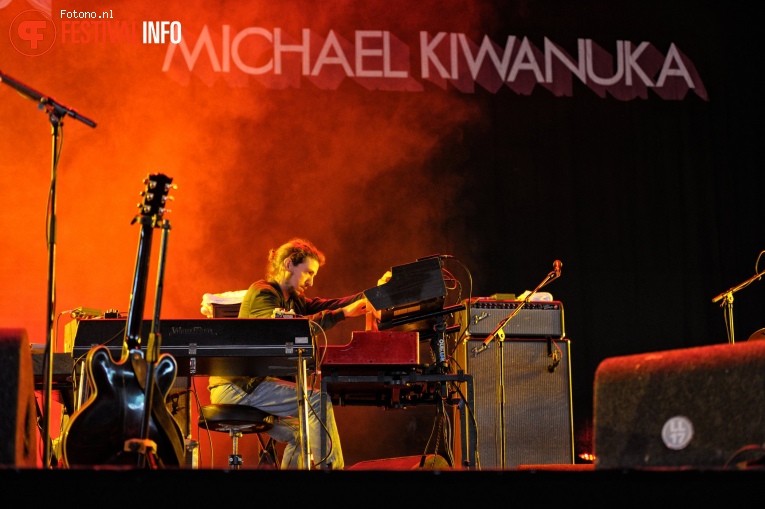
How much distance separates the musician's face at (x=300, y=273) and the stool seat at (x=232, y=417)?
0.83 meters

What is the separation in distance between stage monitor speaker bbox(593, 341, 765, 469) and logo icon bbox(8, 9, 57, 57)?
19.2 ft

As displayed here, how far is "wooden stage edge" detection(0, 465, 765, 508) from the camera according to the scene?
4.97ft

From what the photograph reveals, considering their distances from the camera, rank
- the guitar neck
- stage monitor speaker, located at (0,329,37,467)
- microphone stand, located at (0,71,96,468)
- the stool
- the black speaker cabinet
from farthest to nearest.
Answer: the black speaker cabinet < the stool < the guitar neck < microphone stand, located at (0,71,96,468) < stage monitor speaker, located at (0,329,37,467)

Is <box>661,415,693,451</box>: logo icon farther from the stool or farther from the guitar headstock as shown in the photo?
the stool

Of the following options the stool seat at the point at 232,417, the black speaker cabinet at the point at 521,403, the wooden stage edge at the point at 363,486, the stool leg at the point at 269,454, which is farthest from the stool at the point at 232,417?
the wooden stage edge at the point at 363,486

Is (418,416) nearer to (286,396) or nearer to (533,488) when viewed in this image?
(286,396)

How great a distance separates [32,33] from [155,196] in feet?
14.2

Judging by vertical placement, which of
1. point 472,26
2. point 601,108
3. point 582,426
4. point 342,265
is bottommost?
point 582,426

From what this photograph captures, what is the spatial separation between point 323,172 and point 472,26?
62.9 inches

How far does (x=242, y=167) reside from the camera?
6.79m

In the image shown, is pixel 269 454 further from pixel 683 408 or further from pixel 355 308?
pixel 683 408

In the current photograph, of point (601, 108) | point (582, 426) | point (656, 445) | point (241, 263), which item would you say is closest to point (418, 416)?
point (582, 426)

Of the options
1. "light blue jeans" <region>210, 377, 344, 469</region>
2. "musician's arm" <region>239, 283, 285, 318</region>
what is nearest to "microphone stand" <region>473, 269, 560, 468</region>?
"light blue jeans" <region>210, 377, 344, 469</region>

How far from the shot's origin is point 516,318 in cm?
538
